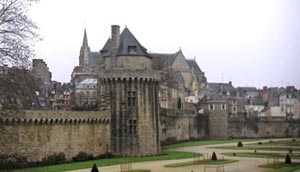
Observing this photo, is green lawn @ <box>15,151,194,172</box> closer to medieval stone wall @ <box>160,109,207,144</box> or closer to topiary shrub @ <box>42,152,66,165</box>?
topiary shrub @ <box>42,152,66,165</box>

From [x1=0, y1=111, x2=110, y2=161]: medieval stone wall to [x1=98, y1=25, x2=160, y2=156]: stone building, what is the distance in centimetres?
151

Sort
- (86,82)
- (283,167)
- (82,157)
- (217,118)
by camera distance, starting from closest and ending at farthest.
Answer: (283,167), (82,157), (217,118), (86,82)

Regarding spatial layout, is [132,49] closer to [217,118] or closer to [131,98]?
[131,98]

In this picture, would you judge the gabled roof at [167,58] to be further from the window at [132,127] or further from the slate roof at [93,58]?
the window at [132,127]

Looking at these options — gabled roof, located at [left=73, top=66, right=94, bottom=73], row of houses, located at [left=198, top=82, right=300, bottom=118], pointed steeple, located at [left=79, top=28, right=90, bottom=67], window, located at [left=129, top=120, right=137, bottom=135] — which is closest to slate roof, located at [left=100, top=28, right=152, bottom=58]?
window, located at [left=129, top=120, right=137, bottom=135]

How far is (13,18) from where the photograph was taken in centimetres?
2241

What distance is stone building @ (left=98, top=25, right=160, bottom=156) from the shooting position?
52219 mm

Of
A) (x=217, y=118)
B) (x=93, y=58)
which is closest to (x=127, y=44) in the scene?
(x=217, y=118)

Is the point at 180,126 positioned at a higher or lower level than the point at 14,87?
lower

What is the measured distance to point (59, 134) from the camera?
46.3m

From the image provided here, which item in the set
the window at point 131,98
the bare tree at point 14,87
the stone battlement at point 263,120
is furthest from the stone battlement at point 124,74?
the stone battlement at point 263,120

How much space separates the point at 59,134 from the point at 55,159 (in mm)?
2345

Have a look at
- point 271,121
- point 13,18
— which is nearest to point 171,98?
point 271,121

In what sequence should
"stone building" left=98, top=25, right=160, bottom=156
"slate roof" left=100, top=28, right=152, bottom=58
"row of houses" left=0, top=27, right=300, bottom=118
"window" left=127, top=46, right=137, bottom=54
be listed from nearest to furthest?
"stone building" left=98, top=25, right=160, bottom=156
"slate roof" left=100, top=28, right=152, bottom=58
"window" left=127, top=46, right=137, bottom=54
"row of houses" left=0, top=27, right=300, bottom=118
